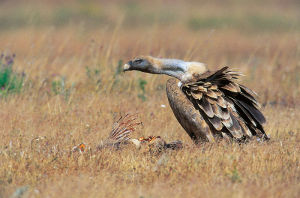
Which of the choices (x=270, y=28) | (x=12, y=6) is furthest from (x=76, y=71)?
(x=12, y=6)

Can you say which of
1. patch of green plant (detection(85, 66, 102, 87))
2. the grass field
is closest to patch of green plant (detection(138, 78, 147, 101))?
the grass field

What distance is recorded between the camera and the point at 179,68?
647 cm

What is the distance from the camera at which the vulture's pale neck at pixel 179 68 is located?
21.0 feet

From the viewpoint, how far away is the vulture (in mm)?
5926

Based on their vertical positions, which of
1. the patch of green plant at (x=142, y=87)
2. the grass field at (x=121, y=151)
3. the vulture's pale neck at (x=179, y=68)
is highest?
the vulture's pale neck at (x=179, y=68)

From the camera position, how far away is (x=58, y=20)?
2281 cm

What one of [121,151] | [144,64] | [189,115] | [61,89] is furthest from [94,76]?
[189,115]

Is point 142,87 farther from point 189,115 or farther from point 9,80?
point 189,115

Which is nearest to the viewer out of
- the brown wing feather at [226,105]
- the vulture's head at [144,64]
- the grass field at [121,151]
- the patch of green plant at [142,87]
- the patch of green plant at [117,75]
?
the grass field at [121,151]

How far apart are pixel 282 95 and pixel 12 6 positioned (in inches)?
845

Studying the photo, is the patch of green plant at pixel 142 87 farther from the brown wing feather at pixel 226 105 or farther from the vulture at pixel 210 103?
the brown wing feather at pixel 226 105

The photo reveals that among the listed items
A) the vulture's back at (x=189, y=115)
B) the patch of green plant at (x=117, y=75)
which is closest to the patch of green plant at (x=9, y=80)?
the patch of green plant at (x=117, y=75)

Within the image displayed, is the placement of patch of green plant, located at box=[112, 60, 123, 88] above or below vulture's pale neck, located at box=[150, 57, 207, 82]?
below

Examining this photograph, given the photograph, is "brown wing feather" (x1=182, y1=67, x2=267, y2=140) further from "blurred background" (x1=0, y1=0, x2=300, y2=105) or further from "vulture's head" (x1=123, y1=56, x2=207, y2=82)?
"blurred background" (x1=0, y1=0, x2=300, y2=105)
